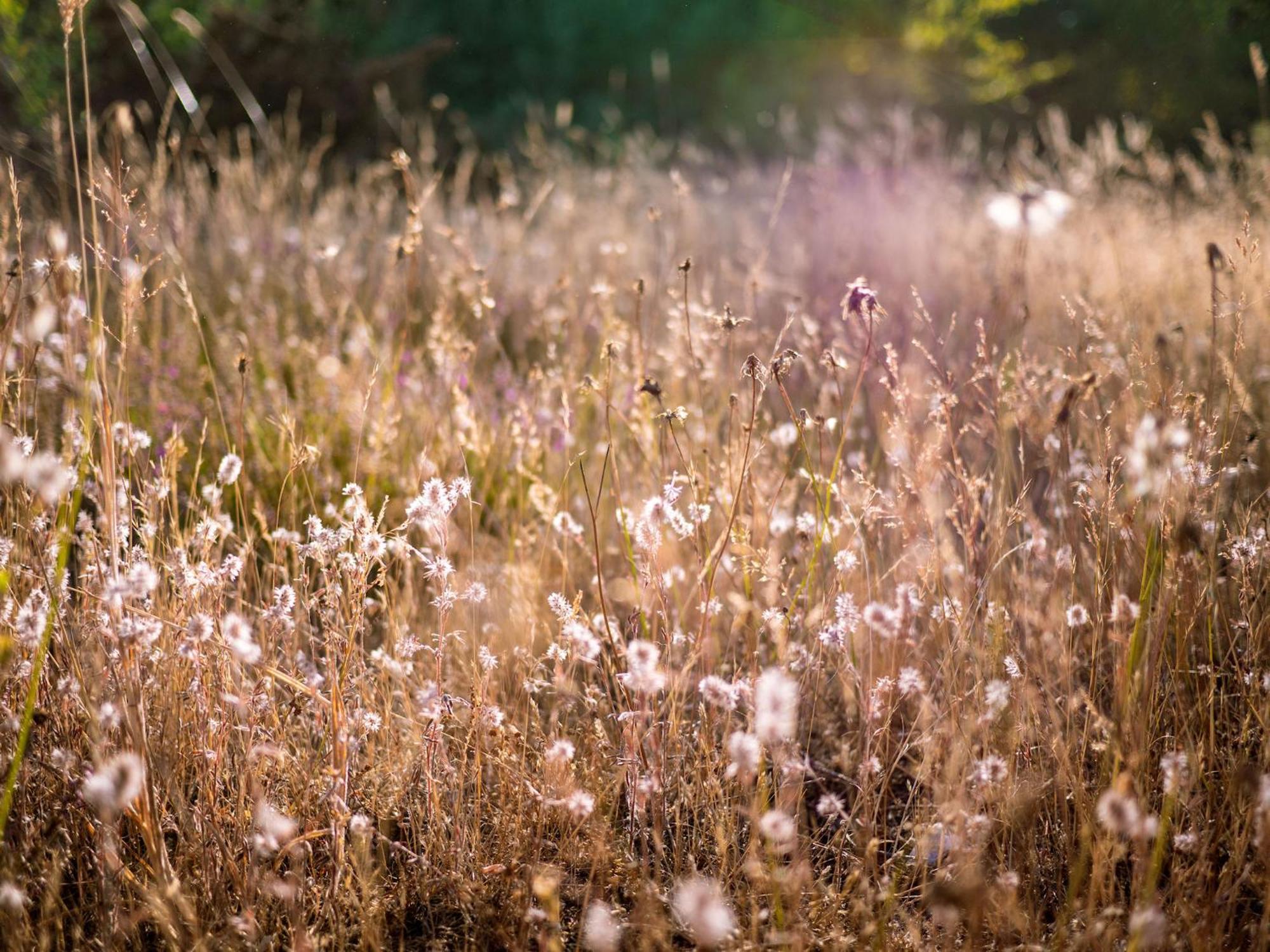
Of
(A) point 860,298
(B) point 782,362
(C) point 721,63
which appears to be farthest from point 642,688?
(C) point 721,63

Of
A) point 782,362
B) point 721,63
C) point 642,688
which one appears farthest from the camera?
point 721,63

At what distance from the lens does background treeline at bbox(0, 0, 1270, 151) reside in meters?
9.57

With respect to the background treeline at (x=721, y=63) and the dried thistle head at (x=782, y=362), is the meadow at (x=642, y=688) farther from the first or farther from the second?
the background treeline at (x=721, y=63)

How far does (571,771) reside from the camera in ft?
4.75

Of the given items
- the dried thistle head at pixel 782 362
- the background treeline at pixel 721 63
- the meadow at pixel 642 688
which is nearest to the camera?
the meadow at pixel 642 688

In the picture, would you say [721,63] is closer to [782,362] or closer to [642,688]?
[782,362]

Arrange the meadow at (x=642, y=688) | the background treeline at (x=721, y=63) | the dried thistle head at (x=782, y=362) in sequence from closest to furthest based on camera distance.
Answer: the meadow at (x=642, y=688), the dried thistle head at (x=782, y=362), the background treeline at (x=721, y=63)

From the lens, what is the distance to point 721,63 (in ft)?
58.8

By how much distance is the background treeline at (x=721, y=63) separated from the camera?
31.4ft

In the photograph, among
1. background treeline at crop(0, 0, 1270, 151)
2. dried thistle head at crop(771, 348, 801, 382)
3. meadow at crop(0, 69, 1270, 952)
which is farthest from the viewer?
background treeline at crop(0, 0, 1270, 151)

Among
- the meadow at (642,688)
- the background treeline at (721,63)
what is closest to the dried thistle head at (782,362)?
the meadow at (642,688)

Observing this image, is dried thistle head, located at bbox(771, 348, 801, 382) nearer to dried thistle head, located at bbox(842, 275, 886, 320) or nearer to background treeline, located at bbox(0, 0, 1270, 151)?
dried thistle head, located at bbox(842, 275, 886, 320)

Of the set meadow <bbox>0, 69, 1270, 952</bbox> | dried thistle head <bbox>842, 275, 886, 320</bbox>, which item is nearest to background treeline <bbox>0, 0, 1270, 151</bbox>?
meadow <bbox>0, 69, 1270, 952</bbox>

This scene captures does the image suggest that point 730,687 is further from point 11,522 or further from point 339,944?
point 11,522
